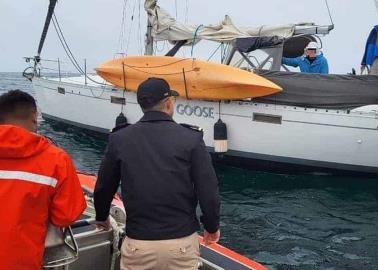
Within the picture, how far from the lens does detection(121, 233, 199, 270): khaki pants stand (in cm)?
251

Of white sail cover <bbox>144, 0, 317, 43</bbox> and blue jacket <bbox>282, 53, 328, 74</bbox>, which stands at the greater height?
white sail cover <bbox>144, 0, 317, 43</bbox>

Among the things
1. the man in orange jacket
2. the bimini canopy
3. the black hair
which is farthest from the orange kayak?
the man in orange jacket

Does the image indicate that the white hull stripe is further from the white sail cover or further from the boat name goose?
the white sail cover

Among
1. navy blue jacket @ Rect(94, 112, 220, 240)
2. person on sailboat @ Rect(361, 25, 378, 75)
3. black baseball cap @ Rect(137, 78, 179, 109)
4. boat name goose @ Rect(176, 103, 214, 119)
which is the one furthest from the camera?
boat name goose @ Rect(176, 103, 214, 119)

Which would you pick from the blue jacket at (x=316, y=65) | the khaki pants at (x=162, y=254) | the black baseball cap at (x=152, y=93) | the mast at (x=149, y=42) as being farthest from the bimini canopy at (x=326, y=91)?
the khaki pants at (x=162, y=254)

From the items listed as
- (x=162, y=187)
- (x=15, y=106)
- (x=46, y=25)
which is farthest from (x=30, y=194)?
(x=46, y=25)

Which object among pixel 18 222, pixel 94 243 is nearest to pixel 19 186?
pixel 18 222

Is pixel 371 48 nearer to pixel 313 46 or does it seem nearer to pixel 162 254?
pixel 313 46

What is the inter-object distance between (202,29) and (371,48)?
3.91 meters

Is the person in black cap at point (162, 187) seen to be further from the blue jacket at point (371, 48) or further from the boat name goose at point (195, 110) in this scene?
the blue jacket at point (371, 48)

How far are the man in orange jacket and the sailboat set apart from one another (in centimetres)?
735

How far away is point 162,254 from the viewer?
251 cm

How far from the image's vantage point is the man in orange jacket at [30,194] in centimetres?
210

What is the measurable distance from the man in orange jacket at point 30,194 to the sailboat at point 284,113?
24.1 feet
